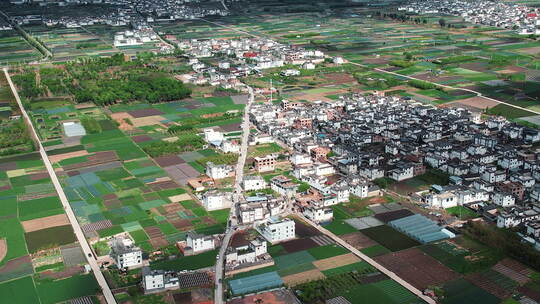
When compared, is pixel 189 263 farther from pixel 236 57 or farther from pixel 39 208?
pixel 236 57

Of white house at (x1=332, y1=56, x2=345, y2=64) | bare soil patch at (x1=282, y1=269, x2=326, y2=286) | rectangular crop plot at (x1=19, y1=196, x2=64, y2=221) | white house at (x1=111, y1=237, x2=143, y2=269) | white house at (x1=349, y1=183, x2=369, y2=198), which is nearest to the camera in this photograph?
bare soil patch at (x1=282, y1=269, x2=326, y2=286)

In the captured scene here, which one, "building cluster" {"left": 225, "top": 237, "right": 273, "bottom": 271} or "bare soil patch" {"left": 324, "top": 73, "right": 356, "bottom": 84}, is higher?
"bare soil patch" {"left": 324, "top": 73, "right": 356, "bottom": 84}

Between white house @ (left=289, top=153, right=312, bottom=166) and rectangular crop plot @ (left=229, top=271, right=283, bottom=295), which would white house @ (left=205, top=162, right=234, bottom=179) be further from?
rectangular crop plot @ (left=229, top=271, right=283, bottom=295)

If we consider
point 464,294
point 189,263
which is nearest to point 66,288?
point 189,263

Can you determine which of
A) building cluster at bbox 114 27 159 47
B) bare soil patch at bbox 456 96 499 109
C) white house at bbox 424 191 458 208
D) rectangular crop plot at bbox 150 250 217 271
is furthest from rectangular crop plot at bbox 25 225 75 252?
building cluster at bbox 114 27 159 47

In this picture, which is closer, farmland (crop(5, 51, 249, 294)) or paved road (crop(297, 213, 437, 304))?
paved road (crop(297, 213, 437, 304))

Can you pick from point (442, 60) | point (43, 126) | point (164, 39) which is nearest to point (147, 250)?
point (43, 126)

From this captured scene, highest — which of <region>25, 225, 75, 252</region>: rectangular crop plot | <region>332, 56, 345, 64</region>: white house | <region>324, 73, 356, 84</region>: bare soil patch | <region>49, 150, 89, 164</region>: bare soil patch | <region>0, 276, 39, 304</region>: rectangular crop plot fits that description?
<region>332, 56, 345, 64</region>: white house
